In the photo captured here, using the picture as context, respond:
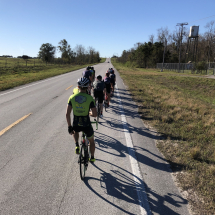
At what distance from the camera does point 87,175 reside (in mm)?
3904

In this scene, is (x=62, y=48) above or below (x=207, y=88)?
above

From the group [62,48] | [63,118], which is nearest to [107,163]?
[63,118]

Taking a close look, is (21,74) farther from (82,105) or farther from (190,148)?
(190,148)

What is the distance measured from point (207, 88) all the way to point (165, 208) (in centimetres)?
2287

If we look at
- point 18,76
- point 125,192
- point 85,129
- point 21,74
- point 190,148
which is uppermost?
point 21,74

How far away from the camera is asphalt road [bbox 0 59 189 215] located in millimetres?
3047

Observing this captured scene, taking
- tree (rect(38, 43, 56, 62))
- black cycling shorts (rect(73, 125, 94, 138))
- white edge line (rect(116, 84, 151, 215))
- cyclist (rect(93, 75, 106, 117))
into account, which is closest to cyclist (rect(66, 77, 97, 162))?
black cycling shorts (rect(73, 125, 94, 138))

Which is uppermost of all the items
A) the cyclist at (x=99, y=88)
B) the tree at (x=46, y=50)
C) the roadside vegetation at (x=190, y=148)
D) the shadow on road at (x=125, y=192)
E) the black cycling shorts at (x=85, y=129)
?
the tree at (x=46, y=50)

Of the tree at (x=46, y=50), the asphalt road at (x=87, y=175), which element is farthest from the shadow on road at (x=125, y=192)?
the tree at (x=46, y=50)

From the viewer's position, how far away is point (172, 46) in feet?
243

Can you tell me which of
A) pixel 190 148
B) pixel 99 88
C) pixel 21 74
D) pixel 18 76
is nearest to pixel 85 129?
pixel 190 148

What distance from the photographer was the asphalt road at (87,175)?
10.00ft

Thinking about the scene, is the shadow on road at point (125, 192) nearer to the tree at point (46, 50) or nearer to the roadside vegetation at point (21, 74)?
the roadside vegetation at point (21, 74)

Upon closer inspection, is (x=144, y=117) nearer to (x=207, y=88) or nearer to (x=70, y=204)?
(x=70, y=204)
